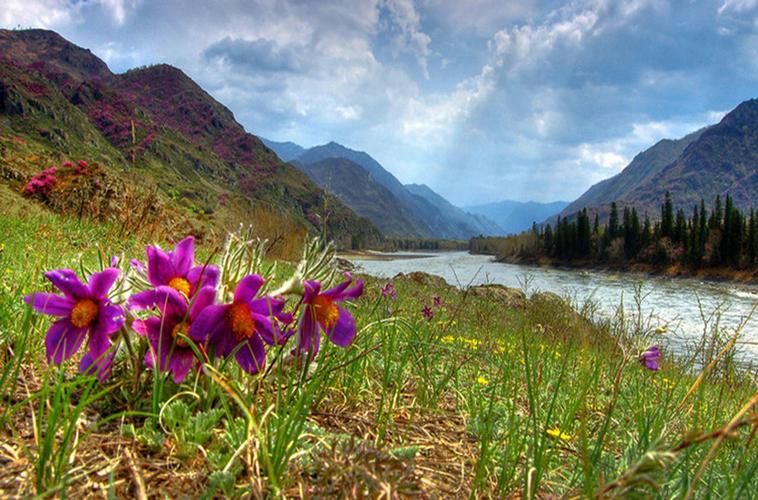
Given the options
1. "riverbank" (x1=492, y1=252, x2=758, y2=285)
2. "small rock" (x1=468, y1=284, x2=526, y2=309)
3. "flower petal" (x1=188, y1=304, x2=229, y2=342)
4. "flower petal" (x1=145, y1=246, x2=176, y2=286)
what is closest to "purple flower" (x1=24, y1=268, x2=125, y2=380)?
"flower petal" (x1=145, y1=246, x2=176, y2=286)

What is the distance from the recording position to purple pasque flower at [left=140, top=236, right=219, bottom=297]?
138 cm

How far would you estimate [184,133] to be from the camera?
15525cm

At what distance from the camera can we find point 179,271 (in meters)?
1.44

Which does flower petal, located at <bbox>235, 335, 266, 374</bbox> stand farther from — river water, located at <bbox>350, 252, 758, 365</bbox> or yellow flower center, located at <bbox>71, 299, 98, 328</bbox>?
river water, located at <bbox>350, 252, 758, 365</bbox>

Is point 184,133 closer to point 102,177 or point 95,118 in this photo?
point 95,118

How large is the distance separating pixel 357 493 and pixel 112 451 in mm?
730

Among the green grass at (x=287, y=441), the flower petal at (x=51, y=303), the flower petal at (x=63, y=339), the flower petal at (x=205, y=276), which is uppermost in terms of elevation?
the flower petal at (x=205, y=276)

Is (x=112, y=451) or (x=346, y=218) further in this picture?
(x=346, y=218)

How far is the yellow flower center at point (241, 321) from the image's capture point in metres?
1.26

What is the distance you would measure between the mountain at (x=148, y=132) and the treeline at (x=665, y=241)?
42.5 m

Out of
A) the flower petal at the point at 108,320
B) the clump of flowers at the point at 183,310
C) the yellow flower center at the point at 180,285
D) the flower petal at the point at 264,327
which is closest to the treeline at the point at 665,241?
the clump of flowers at the point at 183,310

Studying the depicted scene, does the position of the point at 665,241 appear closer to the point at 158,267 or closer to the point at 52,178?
the point at 52,178

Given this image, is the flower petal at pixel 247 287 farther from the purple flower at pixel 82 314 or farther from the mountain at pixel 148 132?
the mountain at pixel 148 132

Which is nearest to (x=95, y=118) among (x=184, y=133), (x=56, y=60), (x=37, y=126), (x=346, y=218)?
(x=37, y=126)
